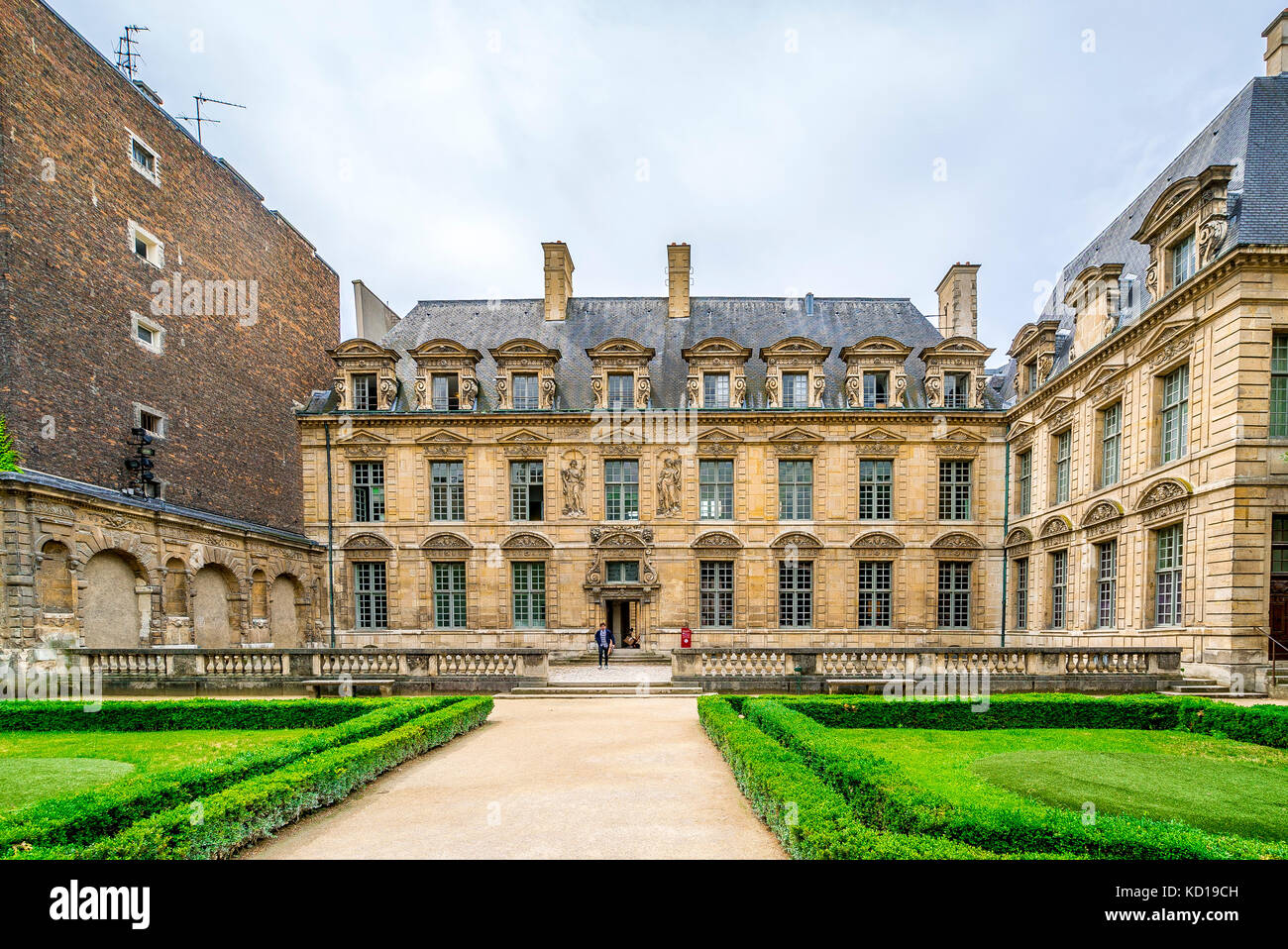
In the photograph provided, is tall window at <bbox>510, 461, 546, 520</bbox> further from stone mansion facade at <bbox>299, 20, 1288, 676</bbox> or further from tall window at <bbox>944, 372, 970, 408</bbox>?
tall window at <bbox>944, 372, 970, 408</bbox>

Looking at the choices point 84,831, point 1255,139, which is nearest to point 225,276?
point 84,831

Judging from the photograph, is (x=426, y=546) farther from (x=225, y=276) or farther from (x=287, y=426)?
(x=225, y=276)

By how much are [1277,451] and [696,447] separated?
55.6 feet

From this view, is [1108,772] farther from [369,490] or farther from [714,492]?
[369,490]

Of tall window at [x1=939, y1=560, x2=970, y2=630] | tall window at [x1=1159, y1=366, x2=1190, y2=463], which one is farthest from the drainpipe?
tall window at [x1=1159, y1=366, x2=1190, y2=463]

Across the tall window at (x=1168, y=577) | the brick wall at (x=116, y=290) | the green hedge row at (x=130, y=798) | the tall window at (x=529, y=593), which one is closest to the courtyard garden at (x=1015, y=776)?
the tall window at (x=1168, y=577)

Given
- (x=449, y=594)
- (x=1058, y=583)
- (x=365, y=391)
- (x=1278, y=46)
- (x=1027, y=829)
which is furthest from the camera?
(x=365, y=391)

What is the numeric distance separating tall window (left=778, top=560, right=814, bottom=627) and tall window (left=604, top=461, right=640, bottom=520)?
648 cm

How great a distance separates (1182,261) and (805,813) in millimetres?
19662

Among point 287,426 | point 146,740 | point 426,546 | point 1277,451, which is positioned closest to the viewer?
point 146,740

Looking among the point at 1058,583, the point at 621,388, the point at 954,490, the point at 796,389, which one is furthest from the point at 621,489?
the point at 1058,583

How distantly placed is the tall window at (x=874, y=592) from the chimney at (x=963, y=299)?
443 inches

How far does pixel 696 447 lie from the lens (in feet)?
85.7

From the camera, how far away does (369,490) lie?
2672 centimetres
